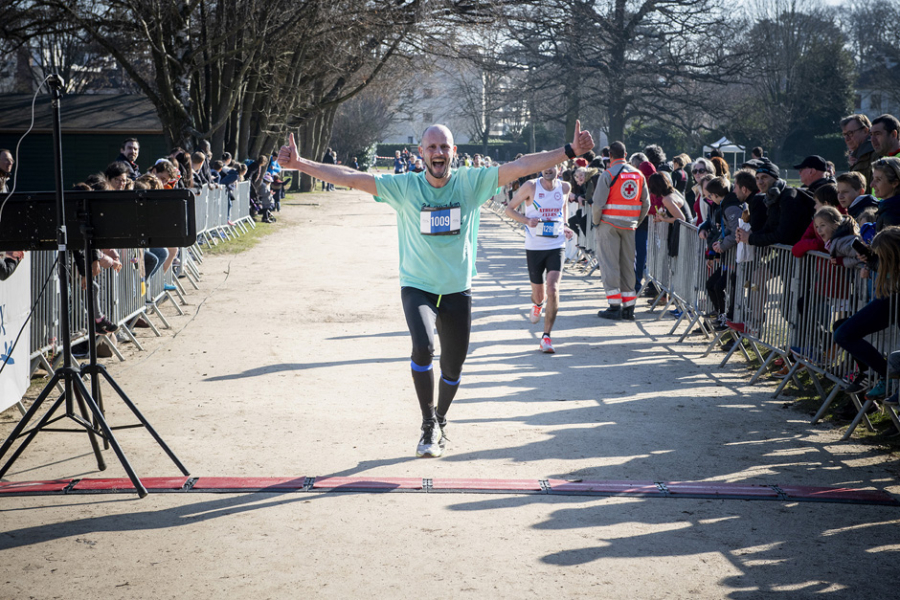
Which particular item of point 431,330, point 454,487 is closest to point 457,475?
point 454,487

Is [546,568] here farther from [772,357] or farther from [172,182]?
[172,182]

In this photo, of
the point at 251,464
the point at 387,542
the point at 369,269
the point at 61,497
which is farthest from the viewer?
the point at 369,269

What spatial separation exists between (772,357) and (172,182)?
8.49 m

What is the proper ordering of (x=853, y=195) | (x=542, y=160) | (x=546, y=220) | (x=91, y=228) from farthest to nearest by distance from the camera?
(x=546, y=220), (x=853, y=195), (x=542, y=160), (x=91, y=228)

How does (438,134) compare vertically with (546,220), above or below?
above

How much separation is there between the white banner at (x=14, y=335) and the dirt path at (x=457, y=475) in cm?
67

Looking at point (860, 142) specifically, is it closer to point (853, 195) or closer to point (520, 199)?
point (853, 195)

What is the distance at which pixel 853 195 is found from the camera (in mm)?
7566

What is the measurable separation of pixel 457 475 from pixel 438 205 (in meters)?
1.73

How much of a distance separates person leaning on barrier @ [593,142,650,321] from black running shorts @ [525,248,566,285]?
189 centimetres

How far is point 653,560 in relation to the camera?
4.34 m

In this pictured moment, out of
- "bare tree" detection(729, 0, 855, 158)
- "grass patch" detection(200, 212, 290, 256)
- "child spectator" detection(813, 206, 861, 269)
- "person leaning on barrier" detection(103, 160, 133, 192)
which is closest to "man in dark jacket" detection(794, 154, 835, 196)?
"child spectator" detection(813, 206, 861, 269)

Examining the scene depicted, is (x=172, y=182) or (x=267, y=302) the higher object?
(x=172, y=182)

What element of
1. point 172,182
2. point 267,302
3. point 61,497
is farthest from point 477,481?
point 172,182
